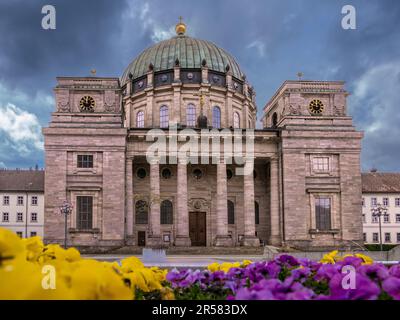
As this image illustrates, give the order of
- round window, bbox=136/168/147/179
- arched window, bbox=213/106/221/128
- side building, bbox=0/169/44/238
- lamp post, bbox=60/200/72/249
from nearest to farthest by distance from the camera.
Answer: lamp post, bbox=60/200/72/249 < round window, bbox=136/168/147/179 < arched window, bbox=213/106/221/128 < side building, bbox=0/169/44/238

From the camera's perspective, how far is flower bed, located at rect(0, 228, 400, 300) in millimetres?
3150

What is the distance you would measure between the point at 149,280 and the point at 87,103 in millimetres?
51419

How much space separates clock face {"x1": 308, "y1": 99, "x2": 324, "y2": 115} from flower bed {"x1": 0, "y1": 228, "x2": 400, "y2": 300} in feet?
168

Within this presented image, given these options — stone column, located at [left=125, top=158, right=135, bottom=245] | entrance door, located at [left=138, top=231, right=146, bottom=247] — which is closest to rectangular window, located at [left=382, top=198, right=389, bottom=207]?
entrance door, located at [left=138, top=231, right=146, bottom=247]

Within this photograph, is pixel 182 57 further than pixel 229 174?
Yes

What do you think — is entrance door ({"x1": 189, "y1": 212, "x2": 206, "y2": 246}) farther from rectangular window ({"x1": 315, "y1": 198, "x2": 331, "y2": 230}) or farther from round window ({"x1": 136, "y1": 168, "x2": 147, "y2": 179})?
rectangular window ({"x1": 315, "y1": 198, "x2": 331, "y2": 230})

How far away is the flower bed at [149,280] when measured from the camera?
315 centimetres

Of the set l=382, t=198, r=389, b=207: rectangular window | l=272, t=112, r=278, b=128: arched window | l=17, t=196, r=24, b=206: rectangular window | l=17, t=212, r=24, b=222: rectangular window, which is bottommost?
l=17, t=212, r=24, b=222: rectangular window

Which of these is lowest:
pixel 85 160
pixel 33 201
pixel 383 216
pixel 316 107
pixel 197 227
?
pixel 197 227

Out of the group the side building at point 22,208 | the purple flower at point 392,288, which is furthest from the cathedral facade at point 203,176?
the purple flower at point 392,288

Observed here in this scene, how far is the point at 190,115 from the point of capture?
212 feet

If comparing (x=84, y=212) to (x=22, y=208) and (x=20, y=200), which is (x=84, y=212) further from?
(x=20, y=200)

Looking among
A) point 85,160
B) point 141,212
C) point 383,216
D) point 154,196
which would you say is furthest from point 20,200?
point 383,216

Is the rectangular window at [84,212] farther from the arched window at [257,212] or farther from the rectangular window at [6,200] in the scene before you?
the rectangular window at [6,200]
